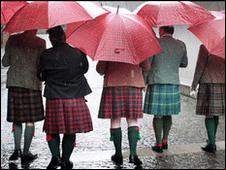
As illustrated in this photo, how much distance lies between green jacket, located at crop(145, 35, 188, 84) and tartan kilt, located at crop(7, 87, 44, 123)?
5.21 feet

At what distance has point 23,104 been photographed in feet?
15.4

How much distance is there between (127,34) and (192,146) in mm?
2430

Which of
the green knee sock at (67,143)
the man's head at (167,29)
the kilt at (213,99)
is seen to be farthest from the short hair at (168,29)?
the green knee sock at (67,143)

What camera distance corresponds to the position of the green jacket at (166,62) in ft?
16.9

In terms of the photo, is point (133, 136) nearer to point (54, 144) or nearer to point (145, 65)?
point (145, 65)

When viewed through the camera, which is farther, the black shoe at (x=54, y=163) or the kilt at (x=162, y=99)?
the kilt at (x=162, y=99)

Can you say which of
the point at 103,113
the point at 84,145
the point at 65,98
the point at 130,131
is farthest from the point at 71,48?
the point at 84,145

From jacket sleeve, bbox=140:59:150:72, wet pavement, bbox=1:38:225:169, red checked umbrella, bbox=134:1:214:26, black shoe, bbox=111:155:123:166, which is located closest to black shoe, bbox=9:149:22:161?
wet pavement, bbox=1:38:225:169

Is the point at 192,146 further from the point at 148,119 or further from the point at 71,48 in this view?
the point at 71,48

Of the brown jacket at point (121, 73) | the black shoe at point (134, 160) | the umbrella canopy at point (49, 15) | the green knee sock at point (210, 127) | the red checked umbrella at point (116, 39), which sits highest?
the umbrella canopy at point (49, 15)

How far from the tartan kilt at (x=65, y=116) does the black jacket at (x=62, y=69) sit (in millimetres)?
77

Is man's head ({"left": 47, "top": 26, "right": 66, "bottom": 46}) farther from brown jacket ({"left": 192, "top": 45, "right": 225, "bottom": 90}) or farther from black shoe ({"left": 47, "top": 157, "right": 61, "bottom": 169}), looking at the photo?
brown jacket ({"left": 192, "top": 45, "right": 225, "bottom": 90})

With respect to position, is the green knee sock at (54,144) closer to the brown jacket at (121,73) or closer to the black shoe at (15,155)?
the black shoe at (15,155)

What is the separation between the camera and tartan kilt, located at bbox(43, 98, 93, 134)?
4.30 meters
